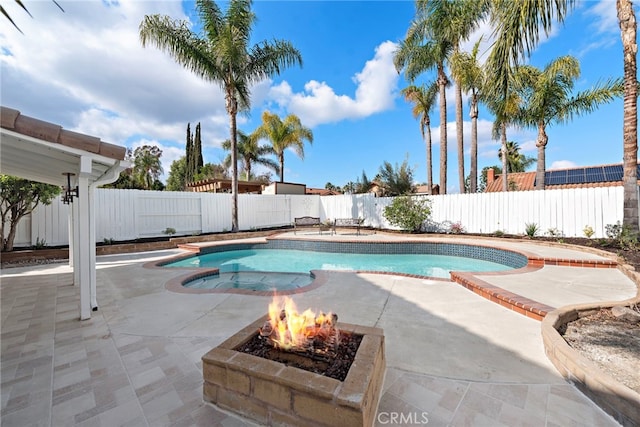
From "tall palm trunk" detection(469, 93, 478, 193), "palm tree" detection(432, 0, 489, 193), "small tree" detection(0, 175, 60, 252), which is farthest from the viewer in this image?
"tall palm trunk" detection(469, 93, 478, 193)

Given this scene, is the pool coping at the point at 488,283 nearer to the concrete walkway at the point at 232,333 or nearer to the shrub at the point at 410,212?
the concrete walkway at the point at 232,333

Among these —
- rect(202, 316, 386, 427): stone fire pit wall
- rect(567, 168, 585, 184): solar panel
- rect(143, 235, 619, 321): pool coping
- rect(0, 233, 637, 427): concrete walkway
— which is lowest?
rect(0, 233, 637, 427): concrete walkway

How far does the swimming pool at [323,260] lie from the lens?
6.47 meters

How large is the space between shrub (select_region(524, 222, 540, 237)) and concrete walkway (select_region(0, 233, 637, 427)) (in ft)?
16.8

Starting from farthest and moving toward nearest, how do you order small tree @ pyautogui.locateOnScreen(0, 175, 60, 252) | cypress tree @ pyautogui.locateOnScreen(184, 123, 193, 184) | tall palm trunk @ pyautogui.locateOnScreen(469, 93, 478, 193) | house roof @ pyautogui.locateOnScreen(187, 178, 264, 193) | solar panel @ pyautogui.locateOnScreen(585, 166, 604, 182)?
cypress tree @ pyautogui.locateOnScreen(184, 123, 193, 184) → house roof @ pyautogui.locateOnScreen(187, 178, 264, 193) → solar panel @ pyautogui.locateOnScreen(585, 166, 604, 182) → tall palm trunk @ pyautogui.locateOnScreen(469, 93, 478, 193) → small tree @ pyautogui.locateOnScreen(0, 175, 60, 252)

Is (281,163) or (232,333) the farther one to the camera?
(281,163)

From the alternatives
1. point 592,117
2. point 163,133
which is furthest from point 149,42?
point 592,117

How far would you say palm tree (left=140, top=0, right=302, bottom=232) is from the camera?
10281mm

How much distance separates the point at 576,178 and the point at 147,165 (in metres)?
39.8

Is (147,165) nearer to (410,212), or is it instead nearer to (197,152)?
(197,152)

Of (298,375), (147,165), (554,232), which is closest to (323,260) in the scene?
(298,375)

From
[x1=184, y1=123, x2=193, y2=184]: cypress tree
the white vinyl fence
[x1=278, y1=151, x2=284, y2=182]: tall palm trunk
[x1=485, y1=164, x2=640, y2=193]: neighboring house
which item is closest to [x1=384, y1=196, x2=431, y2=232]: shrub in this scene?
the white vinyl fence

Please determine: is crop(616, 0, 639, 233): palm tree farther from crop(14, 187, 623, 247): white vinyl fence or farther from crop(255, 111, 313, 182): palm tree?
crop(255, 111, 313, 182): palm tree

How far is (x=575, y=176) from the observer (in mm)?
18203
